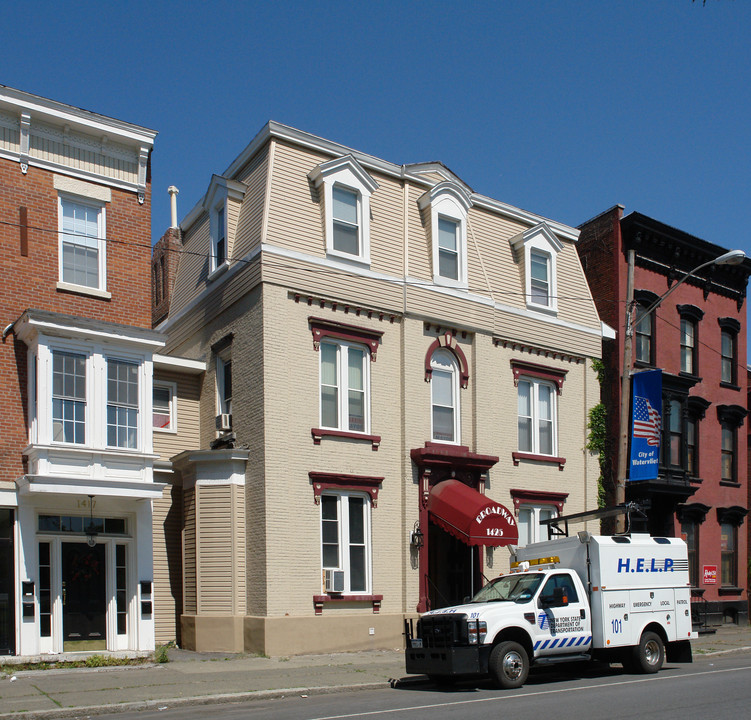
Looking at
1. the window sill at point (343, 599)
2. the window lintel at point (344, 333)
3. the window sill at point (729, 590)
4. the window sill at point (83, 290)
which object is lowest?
the window sill at point (729, 590)

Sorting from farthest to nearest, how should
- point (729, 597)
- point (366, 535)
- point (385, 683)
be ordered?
point (729, 597), point (366, 535), point (385, 683)

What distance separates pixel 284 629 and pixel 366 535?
300cm

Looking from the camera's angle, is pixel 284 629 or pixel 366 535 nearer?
pixel 284 629

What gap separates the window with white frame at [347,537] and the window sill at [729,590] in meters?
15.2

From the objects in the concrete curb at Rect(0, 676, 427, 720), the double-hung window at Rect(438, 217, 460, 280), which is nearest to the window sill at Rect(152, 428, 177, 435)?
the double-hung window at Rect(438, 217, 460, 280)

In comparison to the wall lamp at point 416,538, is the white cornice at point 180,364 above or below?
above

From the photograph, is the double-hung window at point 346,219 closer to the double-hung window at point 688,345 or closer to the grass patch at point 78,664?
the grass patch at point 78,664

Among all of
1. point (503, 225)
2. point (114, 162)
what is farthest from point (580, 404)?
point (114, 162)

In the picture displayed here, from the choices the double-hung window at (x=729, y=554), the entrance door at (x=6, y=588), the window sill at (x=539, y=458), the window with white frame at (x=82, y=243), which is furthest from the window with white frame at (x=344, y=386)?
the double-hung window at (x=729, y=554)

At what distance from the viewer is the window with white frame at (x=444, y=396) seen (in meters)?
22.8

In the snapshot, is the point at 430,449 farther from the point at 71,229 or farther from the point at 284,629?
the point at 71,229

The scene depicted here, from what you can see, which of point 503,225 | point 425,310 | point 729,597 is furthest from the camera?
point 729,597

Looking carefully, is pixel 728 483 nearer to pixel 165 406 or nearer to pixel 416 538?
pixel 416 538

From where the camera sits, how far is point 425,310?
74.2ft
